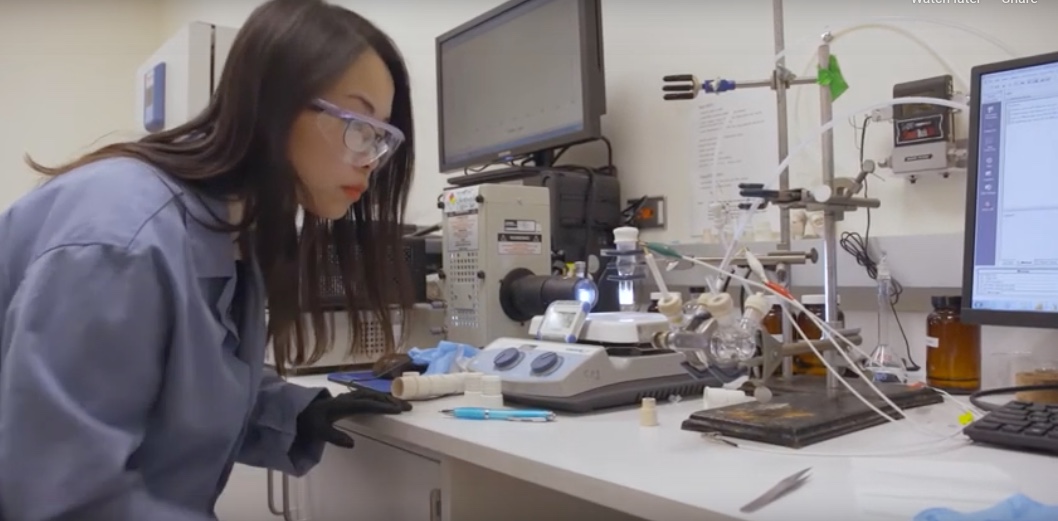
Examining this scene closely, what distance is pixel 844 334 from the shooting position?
3.47 feet

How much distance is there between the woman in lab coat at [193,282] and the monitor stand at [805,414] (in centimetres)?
44

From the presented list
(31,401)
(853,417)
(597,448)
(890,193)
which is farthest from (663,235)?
(31,401)

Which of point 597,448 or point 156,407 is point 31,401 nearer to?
point 156,407

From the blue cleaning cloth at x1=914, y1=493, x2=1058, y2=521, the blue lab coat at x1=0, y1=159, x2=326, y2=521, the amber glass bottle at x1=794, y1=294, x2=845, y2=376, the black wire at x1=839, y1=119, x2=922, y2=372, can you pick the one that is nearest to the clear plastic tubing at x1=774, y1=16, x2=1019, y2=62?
the black wire at x1=839, y1=119, x2=922, y2=372

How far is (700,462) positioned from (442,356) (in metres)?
0.65

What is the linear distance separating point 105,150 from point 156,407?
345 mm

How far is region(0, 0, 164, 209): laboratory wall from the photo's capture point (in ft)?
11.0

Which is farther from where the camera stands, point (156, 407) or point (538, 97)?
point (538, 97)

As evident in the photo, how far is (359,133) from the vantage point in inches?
41.9

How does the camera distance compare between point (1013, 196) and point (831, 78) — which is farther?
point (831, 78)

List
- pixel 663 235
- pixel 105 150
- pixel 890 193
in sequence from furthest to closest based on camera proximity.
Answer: pixel 663 235, pixel 890 193, pixel 105 150

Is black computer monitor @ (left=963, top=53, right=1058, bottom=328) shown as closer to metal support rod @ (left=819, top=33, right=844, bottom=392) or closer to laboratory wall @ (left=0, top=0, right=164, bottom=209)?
metal support rod @ (left=819, top=33, right=844, bottom=392)

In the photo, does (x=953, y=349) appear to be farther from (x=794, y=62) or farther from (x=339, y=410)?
(x=339, y=410)

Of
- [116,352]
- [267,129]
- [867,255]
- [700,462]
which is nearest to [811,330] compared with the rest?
[867,255]
